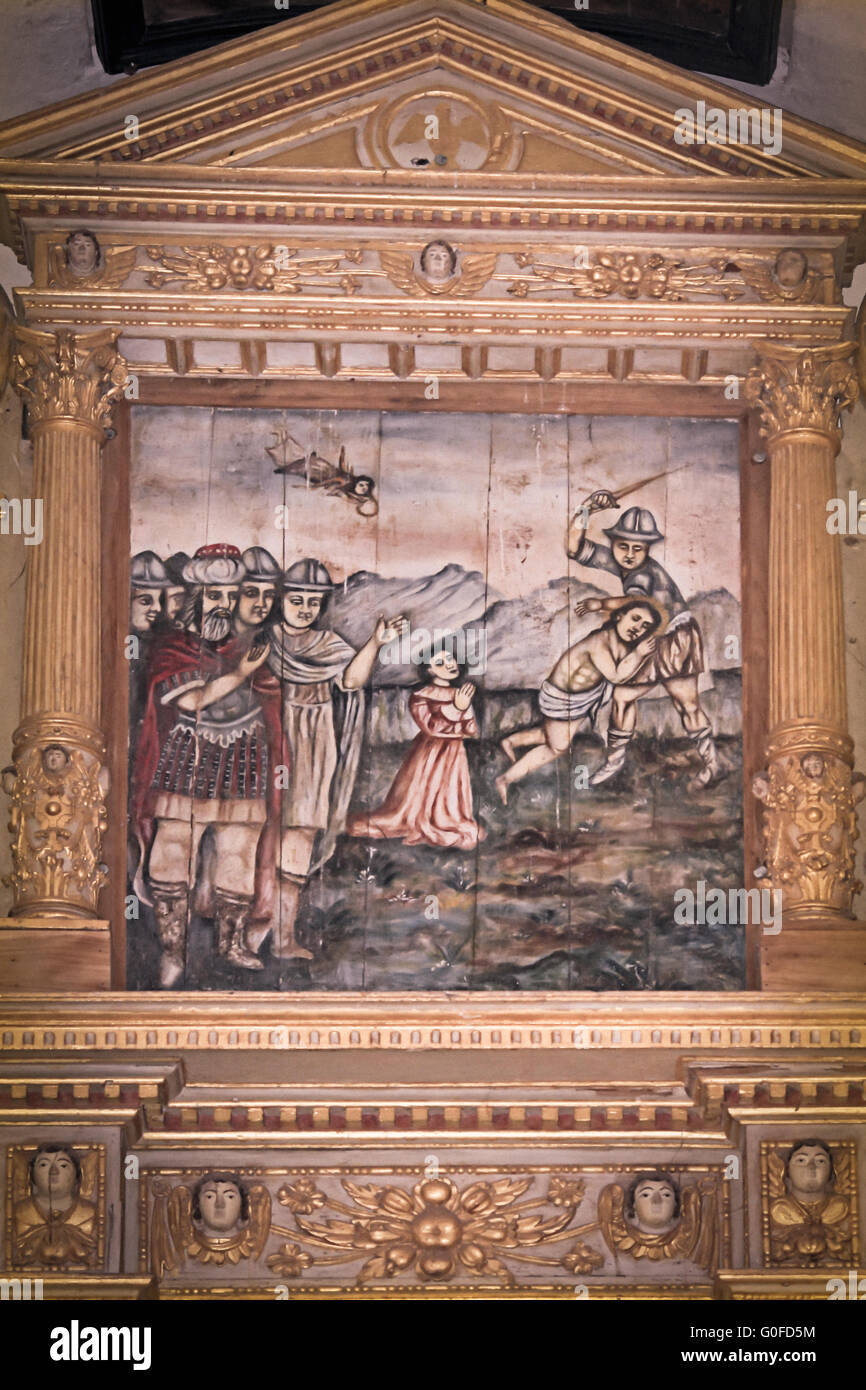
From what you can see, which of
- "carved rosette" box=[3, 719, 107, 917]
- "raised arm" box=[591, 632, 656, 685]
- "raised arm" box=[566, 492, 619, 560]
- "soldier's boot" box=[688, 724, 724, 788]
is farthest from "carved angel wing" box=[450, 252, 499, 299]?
"carved rosette" box=[3, 719, 107, 917]

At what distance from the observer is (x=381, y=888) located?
13.1 meters

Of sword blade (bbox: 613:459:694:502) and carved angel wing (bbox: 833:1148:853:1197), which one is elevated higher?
sword blade (bbox: 613:459:694:502)

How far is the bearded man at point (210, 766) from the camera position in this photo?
13078 mm

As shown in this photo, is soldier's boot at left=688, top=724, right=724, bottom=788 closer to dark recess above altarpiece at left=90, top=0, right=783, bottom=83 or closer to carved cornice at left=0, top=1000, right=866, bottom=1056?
carved cornice at left=0, top=1000, right=866, bottom=1056

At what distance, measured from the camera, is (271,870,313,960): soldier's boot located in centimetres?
1302

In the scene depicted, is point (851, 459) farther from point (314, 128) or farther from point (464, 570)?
point (314, 128)

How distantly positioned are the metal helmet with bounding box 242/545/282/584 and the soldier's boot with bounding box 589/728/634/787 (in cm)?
176

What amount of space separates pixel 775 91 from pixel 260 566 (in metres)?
3.66

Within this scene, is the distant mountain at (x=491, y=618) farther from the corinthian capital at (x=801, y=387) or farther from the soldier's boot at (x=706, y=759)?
the corinthian capital at (x=801, y=387)

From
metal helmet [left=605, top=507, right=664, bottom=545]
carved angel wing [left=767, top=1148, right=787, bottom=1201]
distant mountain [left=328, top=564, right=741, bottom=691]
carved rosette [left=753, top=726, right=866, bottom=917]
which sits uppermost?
metal helmet [left=605, top=507, right=664, bottom=545]

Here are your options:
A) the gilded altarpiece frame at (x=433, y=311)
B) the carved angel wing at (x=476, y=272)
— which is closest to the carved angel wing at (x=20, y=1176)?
the gilded altarpiece frame at (x=433, y=311)
